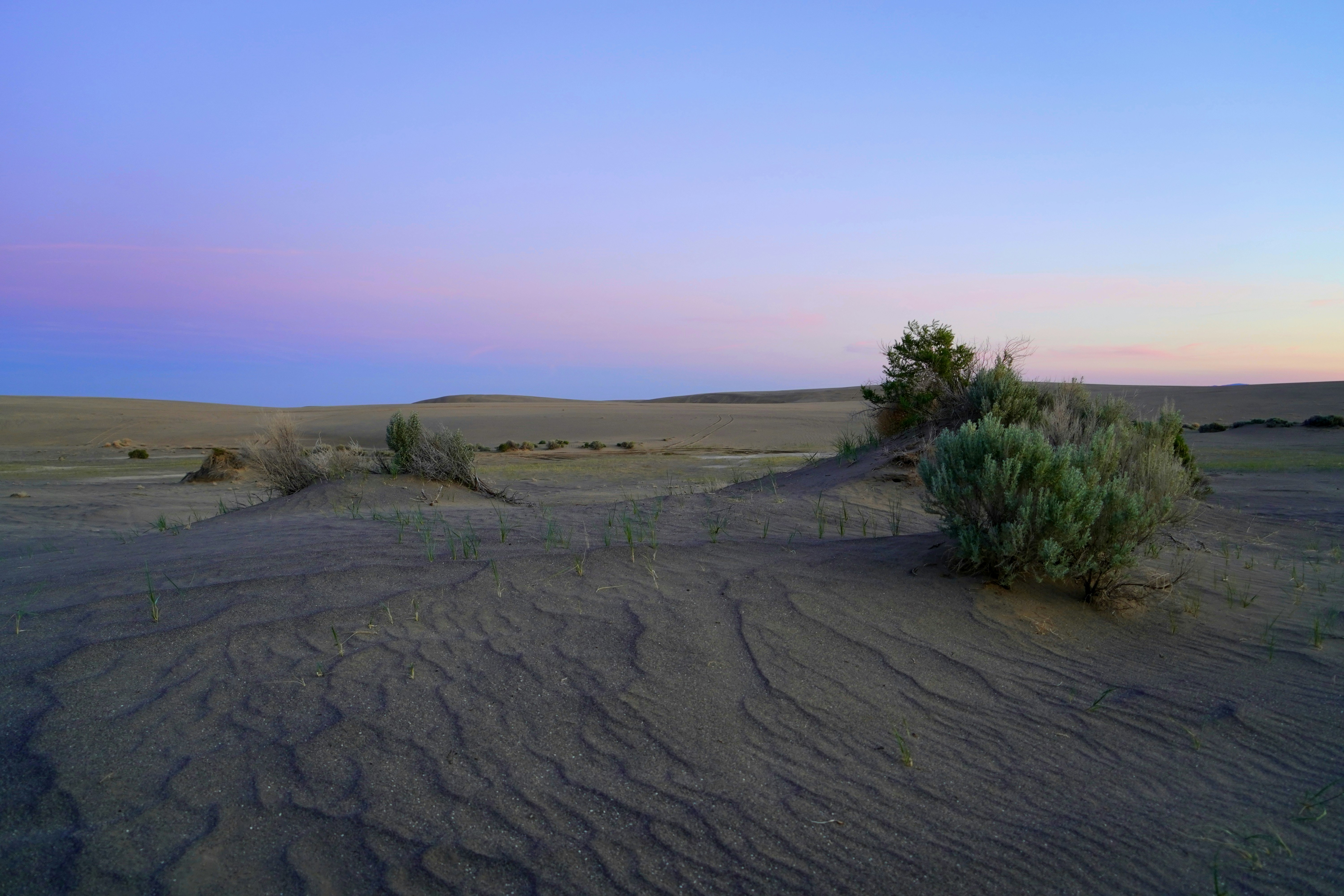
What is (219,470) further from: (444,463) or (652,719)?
(652,719)

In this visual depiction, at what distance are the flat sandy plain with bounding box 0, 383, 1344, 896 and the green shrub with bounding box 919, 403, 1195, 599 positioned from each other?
0.23 m

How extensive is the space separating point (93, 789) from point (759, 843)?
221 cm

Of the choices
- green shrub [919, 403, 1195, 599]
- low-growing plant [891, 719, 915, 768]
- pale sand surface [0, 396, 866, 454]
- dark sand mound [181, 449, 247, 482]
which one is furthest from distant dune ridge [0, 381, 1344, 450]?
low-growing plant [891, 719, 915, 768]

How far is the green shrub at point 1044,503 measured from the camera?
14.6 ft

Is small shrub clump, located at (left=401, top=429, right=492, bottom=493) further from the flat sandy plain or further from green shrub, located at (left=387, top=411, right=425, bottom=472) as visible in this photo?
the flat sandy plain

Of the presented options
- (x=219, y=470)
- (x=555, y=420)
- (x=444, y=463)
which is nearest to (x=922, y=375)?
(x=444, y=463)

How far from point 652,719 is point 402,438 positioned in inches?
316

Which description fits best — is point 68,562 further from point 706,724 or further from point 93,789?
point 706,724

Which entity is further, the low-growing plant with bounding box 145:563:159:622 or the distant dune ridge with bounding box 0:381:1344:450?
the distant dune ridge with bounding box 0:381:1344:450

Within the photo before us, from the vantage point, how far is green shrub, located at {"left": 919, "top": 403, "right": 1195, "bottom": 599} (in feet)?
14.6

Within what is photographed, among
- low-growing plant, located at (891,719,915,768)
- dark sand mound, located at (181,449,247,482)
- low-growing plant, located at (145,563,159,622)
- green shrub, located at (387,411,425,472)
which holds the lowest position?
low-growing plant, located at (891,719,915,768)

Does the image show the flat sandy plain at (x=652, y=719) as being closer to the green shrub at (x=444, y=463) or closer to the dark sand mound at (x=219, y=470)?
the green shrub at (x=444, y=463)

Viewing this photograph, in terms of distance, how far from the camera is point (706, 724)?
3258mm

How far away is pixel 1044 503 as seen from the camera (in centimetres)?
445
